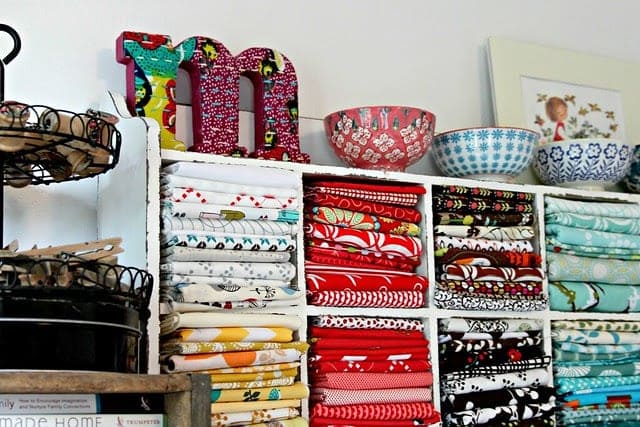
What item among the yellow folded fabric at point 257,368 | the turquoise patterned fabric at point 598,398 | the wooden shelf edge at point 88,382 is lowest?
the turquoise patterned fabric at point 598,398

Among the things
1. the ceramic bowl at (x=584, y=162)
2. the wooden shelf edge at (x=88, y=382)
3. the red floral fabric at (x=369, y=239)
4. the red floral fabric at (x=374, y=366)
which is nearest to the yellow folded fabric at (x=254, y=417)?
the red floral fabric at (x=374, y=366)

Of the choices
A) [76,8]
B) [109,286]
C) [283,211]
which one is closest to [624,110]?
[283,211]

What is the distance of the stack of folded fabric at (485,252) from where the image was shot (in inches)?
78.1

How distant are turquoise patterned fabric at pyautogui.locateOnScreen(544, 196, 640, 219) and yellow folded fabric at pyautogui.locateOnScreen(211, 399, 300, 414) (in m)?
0.74

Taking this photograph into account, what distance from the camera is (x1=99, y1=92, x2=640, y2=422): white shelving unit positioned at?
5.33ft

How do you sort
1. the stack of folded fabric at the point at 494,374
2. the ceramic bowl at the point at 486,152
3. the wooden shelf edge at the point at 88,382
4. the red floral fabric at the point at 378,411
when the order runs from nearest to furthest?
1. the wooden shelf edge at the point at 88,382
2. the red floral fabric at the point at 378,411
3. the stack of folded fabric at the point at 494,374
4. the ceramic bowl at the point at 486,152

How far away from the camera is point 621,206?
89.0 inches

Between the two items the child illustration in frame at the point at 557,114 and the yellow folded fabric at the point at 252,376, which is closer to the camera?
the yellow folded fabric at the point at 252,376

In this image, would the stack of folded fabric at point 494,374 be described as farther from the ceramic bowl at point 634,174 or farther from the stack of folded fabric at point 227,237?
the ceramic bowl at point 634,174

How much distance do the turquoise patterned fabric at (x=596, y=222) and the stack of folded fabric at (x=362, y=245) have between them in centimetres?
34

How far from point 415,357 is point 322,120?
55cm

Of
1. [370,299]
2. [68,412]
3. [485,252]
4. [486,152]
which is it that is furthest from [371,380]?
[68,412]

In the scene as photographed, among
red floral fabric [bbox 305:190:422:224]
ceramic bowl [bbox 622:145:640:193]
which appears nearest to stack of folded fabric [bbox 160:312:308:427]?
red floral fabric [bbox 305:190:422:224]

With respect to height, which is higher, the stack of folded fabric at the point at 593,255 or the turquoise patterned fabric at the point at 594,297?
the stack of folded fabric at the point at 593,255
